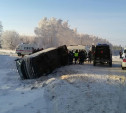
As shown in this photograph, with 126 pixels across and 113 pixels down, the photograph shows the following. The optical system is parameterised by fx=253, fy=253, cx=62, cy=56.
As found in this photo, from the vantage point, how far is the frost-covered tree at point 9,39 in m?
107

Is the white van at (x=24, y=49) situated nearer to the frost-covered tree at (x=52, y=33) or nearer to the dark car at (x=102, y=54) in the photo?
the dark car at (x=102, y=54)

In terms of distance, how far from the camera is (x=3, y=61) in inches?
1435

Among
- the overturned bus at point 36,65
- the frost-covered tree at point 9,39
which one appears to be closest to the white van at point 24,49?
the overturned bus at point 36,65

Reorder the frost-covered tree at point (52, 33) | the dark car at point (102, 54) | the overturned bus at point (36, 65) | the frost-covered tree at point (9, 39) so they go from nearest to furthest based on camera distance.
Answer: the overturned bus at point (36, 65), the dark car at point (102, 54), the frost-covered tree at point (9, 39), the frost-covered tree at point (52, 33)

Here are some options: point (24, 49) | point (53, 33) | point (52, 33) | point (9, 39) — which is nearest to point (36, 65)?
point (24, 49)

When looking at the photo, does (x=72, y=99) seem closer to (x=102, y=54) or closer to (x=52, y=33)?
(x=102, y=54)

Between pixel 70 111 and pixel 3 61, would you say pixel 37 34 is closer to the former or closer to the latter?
pixel 3 61

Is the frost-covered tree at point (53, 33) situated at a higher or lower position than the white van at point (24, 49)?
higher

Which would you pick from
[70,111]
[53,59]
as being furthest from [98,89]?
[53,59]

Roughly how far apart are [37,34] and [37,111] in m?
110

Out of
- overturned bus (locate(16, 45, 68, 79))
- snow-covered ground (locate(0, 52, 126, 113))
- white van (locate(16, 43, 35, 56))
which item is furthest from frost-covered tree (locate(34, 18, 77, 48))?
snow-covered ground (locate(0, 52, 126, 113))

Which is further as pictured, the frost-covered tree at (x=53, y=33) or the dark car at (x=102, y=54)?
the frost-covered tree at (x=53, y=33)

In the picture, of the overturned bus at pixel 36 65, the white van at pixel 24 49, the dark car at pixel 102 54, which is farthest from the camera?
the white van at pixel 24 49

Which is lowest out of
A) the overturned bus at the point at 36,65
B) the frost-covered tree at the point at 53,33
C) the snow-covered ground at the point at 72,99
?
the snow-covered ground at the point at 72,99
